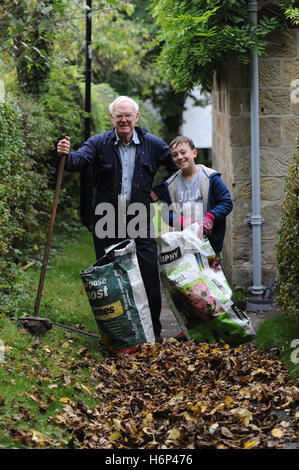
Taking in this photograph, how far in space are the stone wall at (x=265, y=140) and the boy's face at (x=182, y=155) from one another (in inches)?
63.7

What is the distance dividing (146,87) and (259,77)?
12594 millimetres

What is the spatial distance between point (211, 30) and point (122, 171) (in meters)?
1.78

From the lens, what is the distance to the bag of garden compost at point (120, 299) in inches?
207

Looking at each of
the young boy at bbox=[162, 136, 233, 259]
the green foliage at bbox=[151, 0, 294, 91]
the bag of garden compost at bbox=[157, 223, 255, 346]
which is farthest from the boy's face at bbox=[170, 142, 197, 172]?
the green foliage at bbox=[151, 0, 294, 91]

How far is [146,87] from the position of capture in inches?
763

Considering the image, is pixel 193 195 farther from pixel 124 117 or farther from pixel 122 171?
pixel 124 117

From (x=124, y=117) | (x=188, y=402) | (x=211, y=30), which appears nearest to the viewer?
(x=188, y=402)

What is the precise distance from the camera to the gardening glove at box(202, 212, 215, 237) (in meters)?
5.48

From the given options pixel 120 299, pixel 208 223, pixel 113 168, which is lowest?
pixel 120 299

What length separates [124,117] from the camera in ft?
18.4

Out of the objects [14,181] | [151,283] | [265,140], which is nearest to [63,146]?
[14,181]

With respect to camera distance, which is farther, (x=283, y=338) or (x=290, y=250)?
(x=283, y=338)

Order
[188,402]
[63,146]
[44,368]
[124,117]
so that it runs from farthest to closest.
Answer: [124,117]
[63,146]
[44,368]
[188,402]

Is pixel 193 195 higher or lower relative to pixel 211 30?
lower
